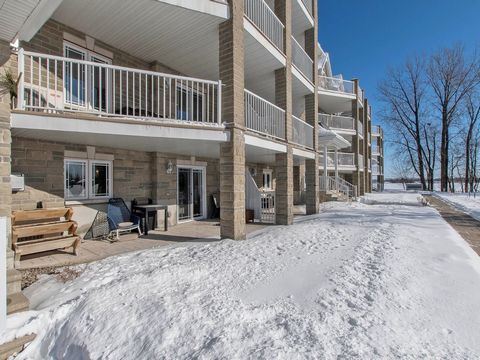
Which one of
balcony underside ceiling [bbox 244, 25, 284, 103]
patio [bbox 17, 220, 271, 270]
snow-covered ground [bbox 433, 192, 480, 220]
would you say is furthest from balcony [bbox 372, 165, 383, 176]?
patio [bbox 17, 220, 271, 270]

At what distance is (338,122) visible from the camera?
23.5 m

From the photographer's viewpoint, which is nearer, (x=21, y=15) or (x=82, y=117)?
(x=21, y=15)

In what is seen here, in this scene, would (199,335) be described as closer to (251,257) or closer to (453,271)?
(251,257)

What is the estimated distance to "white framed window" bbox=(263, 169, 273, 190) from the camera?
624 inches

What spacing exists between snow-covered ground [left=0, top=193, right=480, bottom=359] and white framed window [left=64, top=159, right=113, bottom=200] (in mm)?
2888

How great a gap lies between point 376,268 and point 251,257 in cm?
228

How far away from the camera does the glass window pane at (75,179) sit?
23.4 ft

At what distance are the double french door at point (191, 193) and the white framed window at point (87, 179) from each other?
2.56 meters

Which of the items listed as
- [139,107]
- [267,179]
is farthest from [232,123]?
[267,179]

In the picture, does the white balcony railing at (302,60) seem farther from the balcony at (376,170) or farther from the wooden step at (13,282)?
the balcony at (376,170)

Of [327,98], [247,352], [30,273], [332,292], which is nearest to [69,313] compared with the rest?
[30,273]

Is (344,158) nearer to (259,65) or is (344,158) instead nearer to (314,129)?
(314,129)

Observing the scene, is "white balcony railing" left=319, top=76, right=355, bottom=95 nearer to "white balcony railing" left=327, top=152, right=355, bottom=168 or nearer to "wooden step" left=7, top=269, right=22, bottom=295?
"white balcony railing" left=327, top=152, right=355, bottom=168

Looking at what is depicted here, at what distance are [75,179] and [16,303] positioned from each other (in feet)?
14.3
